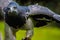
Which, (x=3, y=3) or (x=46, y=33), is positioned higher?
(x=3, y=3)

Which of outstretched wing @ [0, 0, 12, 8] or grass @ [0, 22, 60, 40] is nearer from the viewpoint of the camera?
outstretched wing @ [0, 0, 12, 8]

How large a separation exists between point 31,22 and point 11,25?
0.12m

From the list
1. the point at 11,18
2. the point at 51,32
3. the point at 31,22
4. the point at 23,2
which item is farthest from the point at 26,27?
the point at 51,32

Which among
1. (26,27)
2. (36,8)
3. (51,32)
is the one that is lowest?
(51,32)

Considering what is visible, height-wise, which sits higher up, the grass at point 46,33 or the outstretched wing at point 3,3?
the outstretched wing at point 3,3

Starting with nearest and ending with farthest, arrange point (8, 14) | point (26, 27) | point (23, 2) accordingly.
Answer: point (8, 14)
point (26, 27)
point (23, 2)

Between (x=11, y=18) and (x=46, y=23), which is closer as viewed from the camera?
(x=11, y=18)

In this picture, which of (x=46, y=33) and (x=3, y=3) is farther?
(x=46, y=33)

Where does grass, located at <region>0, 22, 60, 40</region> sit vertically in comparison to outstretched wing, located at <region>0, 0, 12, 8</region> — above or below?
below

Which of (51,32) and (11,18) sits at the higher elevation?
(11,18)

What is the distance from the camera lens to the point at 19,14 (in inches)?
63.0

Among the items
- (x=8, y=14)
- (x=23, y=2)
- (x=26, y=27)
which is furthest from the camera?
(x=23, y=2)

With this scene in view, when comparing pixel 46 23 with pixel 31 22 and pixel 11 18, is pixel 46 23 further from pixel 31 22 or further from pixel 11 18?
pixel 11 18

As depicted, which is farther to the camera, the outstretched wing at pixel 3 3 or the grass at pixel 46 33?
the grass at pixel 46 33
